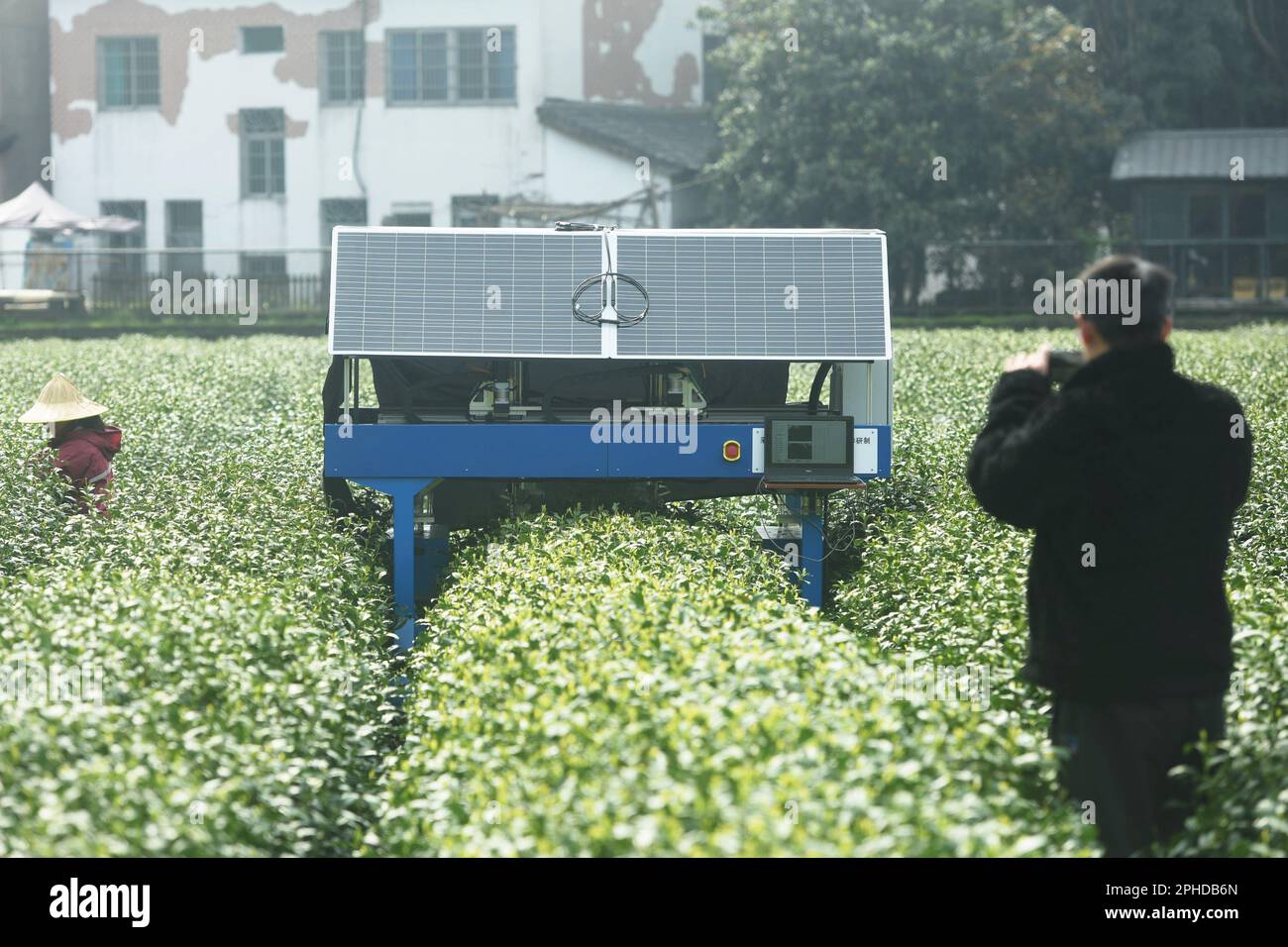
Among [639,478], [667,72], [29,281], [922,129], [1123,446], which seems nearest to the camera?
[1123,446]

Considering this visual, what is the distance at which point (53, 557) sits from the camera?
869 centimetres

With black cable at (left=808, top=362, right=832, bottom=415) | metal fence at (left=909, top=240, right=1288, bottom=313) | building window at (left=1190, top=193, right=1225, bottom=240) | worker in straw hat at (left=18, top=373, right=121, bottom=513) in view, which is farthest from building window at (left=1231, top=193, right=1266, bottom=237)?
worker in straw hat at (left=18, top=373, right=121, bottom=513)

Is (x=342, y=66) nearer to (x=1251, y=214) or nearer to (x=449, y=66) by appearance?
(x=449, y=66)

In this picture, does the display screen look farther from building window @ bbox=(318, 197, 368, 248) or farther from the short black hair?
building window @ bbox=(318, 197, 368, 248)

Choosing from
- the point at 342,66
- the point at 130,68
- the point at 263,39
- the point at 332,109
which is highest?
the point at 263,39

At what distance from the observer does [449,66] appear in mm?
42812

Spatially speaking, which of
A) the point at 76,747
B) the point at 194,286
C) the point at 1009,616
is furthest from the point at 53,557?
the point at 194,286

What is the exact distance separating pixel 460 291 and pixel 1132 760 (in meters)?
5.94

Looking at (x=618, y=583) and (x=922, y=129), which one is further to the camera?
(x=922, y=129)

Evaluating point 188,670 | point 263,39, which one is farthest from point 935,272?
point 188,670
